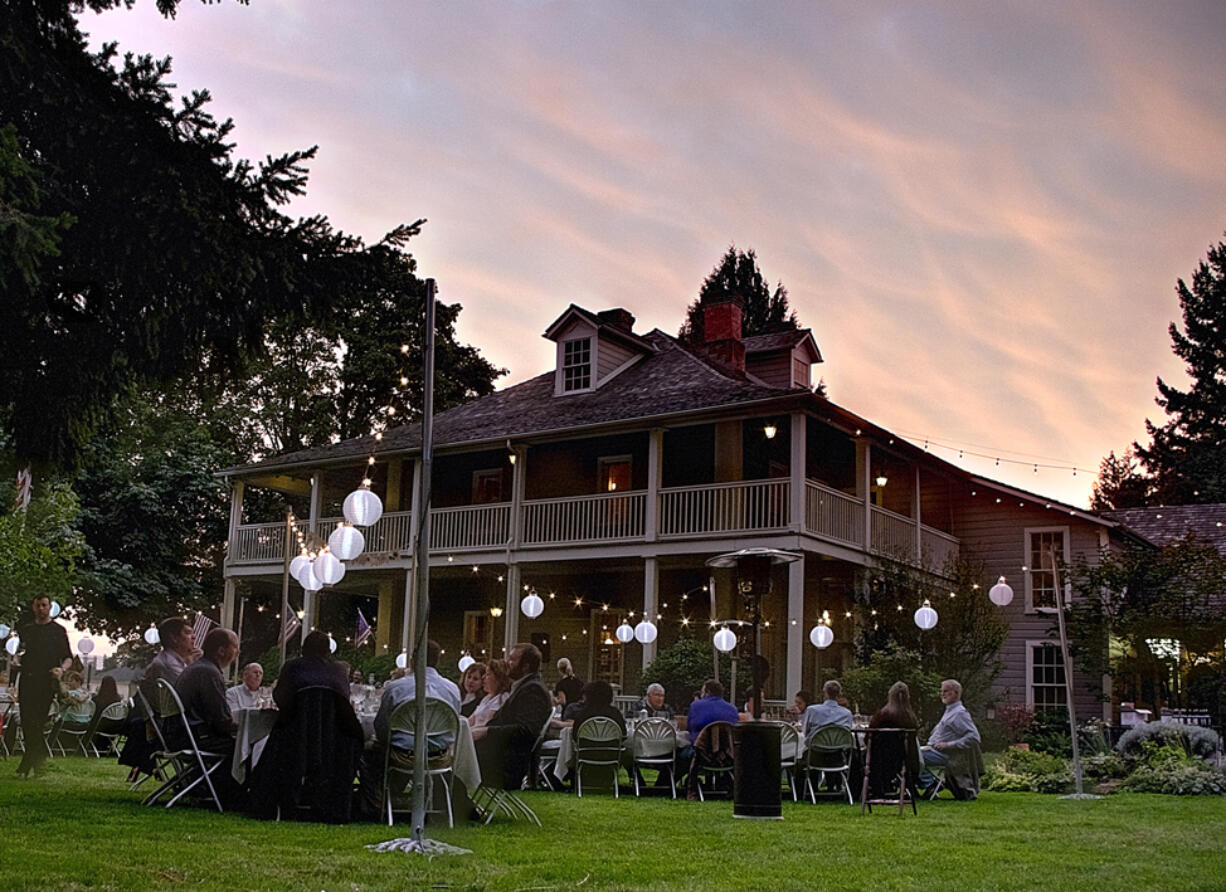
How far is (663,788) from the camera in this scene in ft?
40.1

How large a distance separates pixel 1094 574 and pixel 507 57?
12.8 meters

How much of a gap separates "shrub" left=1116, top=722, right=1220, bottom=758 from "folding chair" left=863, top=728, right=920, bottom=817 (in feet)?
16.3

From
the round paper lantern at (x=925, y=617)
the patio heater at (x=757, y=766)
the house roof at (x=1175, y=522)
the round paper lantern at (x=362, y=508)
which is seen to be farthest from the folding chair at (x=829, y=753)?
the house roof at (x=1175, y=522)

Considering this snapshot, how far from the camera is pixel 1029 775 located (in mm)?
14359

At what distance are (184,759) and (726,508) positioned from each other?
1248cm

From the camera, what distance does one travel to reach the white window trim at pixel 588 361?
25284 mm

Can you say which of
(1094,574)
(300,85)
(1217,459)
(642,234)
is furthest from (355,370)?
(1217,459)

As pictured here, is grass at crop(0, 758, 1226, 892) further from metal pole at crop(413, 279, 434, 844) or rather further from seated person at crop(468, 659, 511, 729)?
seated person at crop(468, 659, 511, 729)

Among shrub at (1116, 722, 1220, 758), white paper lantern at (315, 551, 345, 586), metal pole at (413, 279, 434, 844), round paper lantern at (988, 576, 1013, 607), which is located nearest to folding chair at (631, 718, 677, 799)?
white paper lantern at (315, 551, 345, 586)

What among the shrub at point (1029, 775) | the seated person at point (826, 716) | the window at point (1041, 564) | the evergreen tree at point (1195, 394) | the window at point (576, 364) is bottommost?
the shrub at point (1029, 775)

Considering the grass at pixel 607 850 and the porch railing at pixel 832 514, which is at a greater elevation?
the porch railing at pixel 832 514

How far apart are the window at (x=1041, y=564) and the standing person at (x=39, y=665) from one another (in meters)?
18.7

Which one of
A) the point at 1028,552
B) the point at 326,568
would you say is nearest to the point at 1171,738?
the point at 1028,552

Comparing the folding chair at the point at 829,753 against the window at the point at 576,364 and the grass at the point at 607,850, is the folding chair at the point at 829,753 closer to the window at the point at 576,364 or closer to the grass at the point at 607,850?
the grass at the point at 607,850
